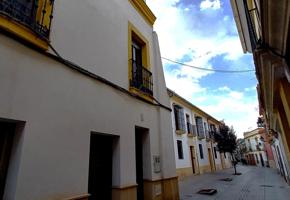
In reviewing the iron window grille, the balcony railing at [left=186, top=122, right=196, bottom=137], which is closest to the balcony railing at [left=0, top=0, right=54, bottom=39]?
the balcony railing at [left=186, top=122, right=196, bottom=137]

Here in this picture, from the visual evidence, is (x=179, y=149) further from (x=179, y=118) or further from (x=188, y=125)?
(x=188, y=125)

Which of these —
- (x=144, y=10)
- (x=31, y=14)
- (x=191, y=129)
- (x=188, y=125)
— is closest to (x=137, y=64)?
(x=144, y=10)

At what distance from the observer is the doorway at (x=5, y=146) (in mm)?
2374

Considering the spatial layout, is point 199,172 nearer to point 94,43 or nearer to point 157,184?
point 157,184

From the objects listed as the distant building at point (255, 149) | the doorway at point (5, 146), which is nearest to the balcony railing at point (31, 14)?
the doorway at point (5, 146)

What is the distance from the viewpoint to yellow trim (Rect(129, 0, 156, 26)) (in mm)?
6084

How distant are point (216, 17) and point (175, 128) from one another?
9000mm

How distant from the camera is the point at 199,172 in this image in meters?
16.3

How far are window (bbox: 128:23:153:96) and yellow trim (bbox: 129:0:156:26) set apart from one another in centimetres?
89

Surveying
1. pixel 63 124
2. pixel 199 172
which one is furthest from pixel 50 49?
pixel 199 172

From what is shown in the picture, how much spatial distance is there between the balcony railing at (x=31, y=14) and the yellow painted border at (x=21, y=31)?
0.17 feet

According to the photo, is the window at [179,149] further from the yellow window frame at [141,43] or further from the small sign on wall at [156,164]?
the yellow window frame at [141,43]

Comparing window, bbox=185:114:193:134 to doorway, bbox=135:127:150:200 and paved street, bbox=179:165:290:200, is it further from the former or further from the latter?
doorway, bbox=135:127:150:200

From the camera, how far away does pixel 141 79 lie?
18.5 feet
